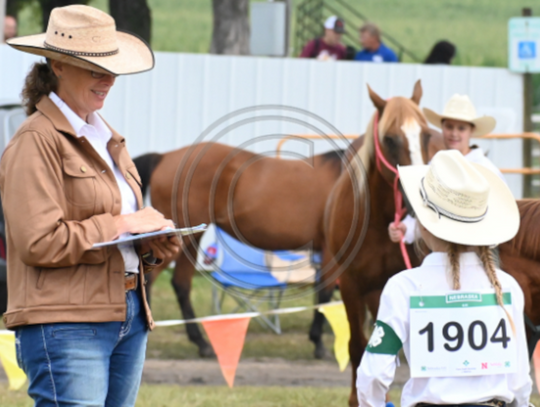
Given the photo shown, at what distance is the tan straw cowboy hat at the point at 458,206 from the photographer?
2.08m

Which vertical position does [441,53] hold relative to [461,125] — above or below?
above

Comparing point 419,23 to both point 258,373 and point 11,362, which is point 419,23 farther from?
point 11,362

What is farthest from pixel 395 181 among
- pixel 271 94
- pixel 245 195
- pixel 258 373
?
pixel 271 94

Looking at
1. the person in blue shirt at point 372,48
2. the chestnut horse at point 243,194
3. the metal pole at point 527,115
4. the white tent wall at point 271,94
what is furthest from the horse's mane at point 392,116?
the person in blue shirt at point 372,48

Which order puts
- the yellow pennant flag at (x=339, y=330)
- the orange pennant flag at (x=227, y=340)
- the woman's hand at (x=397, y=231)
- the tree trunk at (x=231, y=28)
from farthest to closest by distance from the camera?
the tree trunk at (x=231, y=28) → the yellow pennant flag at (x=339, y=330) → the orange pennant flag at (x=227, y=340) → the woman's hand at (x=397, y=231)

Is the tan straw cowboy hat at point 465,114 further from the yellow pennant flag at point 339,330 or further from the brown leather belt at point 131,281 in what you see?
the brown leather belt at point 131,281

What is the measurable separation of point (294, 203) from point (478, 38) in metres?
21.0

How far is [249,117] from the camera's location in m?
8.45

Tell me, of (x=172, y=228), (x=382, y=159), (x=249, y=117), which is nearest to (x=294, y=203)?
(x=249, y=117)

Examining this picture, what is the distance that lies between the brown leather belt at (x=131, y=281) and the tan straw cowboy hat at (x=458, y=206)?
850 mm

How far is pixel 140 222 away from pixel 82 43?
0.55 meters

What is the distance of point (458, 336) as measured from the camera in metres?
2.07

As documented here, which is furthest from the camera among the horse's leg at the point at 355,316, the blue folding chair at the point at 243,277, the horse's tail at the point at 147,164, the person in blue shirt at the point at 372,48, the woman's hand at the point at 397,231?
the person in blue shirt at the point at 372,48

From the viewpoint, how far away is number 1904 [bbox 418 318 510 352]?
81.4 inches
